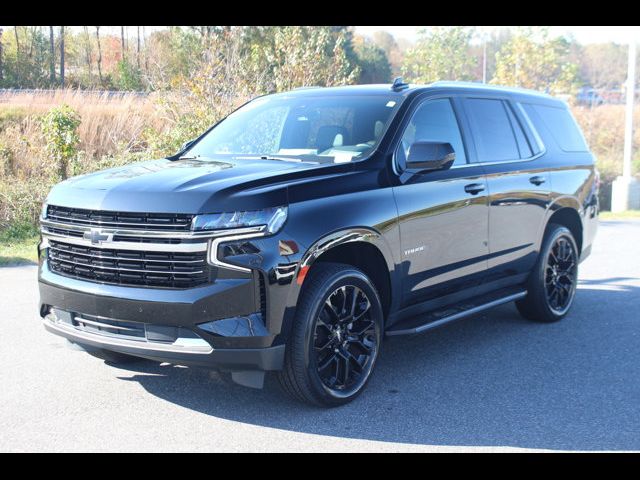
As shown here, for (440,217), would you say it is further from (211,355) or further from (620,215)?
(620,215)

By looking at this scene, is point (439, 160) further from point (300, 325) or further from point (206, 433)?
point (206, 433)

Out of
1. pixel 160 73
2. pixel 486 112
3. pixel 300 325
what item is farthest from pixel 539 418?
pixel 160 73

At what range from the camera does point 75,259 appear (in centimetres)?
445

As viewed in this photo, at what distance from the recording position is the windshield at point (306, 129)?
5.22 metres

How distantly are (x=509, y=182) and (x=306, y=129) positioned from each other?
5.71ft

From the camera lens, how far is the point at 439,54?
40.2 m


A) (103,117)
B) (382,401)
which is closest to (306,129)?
(382,401)

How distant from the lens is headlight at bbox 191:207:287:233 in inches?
159

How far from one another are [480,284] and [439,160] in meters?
1.25

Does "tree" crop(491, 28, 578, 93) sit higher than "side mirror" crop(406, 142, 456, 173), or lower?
higher

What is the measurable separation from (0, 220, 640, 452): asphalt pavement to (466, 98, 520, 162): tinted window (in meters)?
1.54

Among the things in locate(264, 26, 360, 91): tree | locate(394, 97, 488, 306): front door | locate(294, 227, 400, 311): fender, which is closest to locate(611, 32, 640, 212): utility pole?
locate(264, 26, 360, 91): tree

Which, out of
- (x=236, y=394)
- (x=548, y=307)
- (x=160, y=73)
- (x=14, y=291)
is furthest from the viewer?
(x=160, y=73)

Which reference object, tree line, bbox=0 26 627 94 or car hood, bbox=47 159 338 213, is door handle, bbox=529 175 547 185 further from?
tree line, bbox=0 26 627 94
